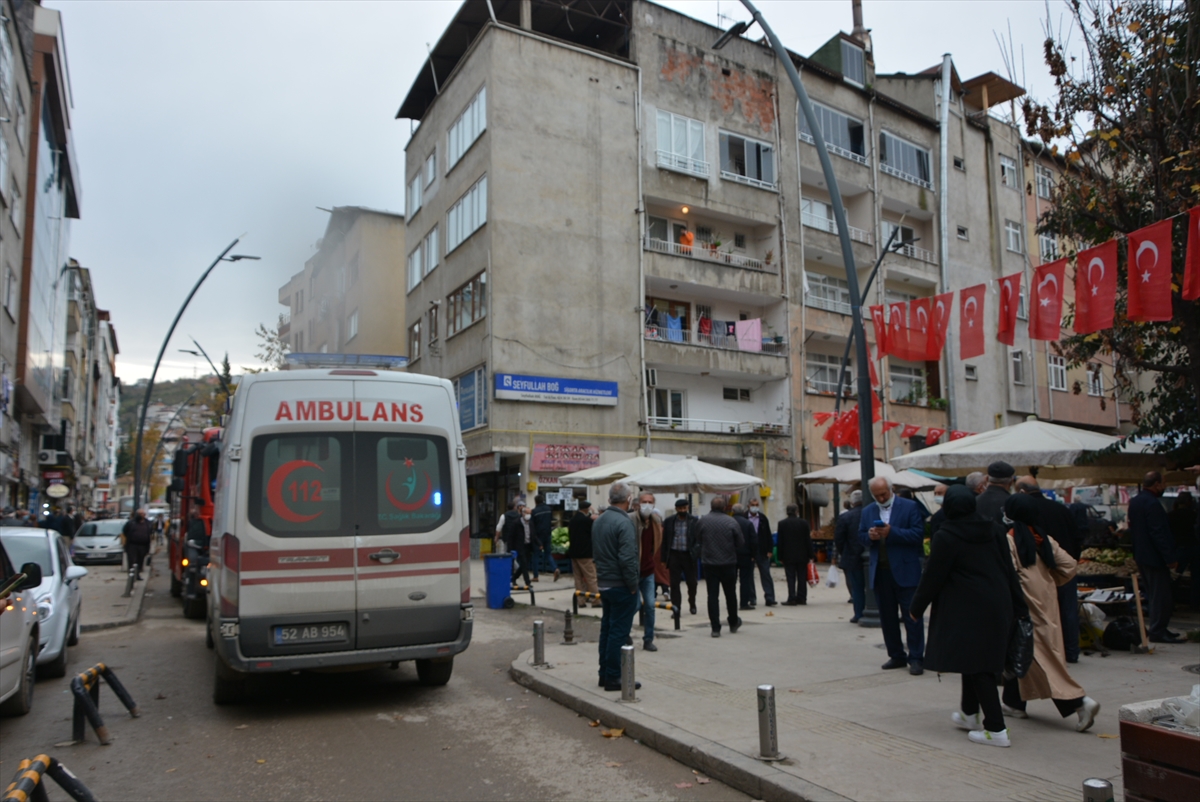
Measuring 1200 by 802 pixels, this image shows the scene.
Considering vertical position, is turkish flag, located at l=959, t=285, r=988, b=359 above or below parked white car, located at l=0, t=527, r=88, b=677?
above

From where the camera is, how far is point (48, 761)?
363 cm

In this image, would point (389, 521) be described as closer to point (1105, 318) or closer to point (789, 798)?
point (789, 798)

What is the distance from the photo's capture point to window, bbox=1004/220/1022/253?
41938 millimetres

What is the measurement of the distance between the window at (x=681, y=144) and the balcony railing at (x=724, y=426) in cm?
899

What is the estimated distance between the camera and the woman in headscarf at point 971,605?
5.71m

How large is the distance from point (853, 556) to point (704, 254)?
21.3 metres

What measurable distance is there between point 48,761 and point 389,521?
4027 millimetres

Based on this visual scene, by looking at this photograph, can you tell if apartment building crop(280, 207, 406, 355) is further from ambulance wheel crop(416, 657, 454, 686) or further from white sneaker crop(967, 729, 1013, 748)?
white sneaker crop(967, 729, 1013, 748)

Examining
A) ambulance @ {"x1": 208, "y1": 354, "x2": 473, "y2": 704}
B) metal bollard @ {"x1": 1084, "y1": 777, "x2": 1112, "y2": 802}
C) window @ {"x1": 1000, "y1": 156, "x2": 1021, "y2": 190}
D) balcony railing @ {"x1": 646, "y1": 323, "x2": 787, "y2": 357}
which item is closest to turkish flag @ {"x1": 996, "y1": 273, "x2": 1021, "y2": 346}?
ambulance @ {"x1": 208, "y1": 354, "x2": 473, "y2": 704}

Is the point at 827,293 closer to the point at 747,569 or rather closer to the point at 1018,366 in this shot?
the point at 1018,366

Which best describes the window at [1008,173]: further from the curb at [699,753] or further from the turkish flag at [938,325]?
the curb at [699,753]

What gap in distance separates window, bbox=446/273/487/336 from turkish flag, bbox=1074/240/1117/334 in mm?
19742

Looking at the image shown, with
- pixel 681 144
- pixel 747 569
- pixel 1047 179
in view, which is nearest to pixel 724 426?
pixel 681 144

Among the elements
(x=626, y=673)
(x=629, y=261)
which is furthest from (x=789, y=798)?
(x=629, y=261)
